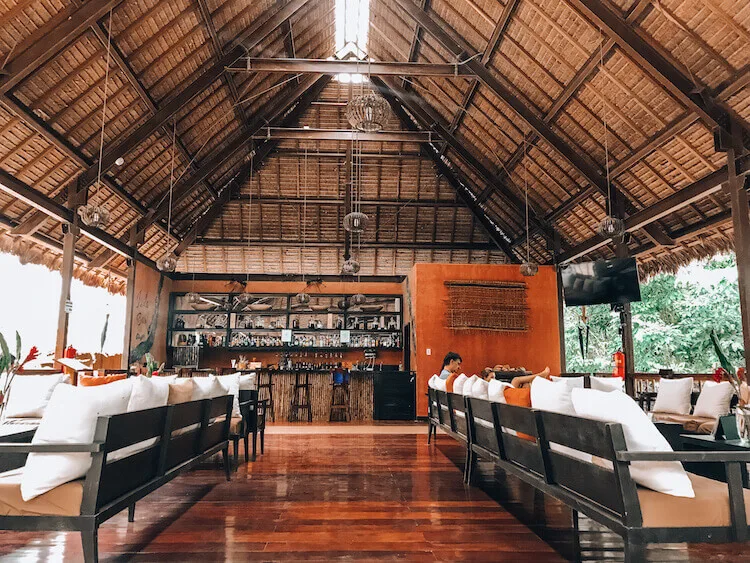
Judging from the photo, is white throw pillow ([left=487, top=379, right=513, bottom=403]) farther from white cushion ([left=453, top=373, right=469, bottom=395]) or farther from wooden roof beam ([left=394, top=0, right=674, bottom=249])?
wooden roof beam ([left=394, top=0, right=674, bottom=249])

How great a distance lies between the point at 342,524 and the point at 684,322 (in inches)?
531

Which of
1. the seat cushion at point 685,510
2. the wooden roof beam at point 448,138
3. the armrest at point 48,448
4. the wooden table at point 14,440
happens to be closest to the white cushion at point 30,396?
the wooden table at point 14,440

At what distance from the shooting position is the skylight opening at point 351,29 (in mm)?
9180

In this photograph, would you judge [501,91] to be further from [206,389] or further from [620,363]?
[206,389]

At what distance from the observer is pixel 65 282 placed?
7836 mm

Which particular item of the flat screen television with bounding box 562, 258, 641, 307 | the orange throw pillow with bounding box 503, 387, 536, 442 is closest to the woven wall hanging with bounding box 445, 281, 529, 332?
the flat screen television with bounding box 562, 258, 641, 307

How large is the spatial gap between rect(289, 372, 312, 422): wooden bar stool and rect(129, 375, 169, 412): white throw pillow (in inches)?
292

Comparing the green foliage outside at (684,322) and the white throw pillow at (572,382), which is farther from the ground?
the green foliage outside at (684,322)

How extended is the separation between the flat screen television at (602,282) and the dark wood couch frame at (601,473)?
665 centimetres

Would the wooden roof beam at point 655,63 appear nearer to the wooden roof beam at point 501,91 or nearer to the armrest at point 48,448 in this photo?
the wooden roof beam at point 501,91

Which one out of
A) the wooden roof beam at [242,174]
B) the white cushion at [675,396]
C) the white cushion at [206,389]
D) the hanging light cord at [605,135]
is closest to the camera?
the white cushion at [206,389]

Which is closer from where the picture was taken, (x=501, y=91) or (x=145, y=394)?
(x=145, y=394)

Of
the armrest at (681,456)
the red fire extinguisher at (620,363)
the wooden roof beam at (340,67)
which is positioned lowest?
the armrest at (681,456)

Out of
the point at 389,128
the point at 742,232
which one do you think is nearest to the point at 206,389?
the point at 742,232
